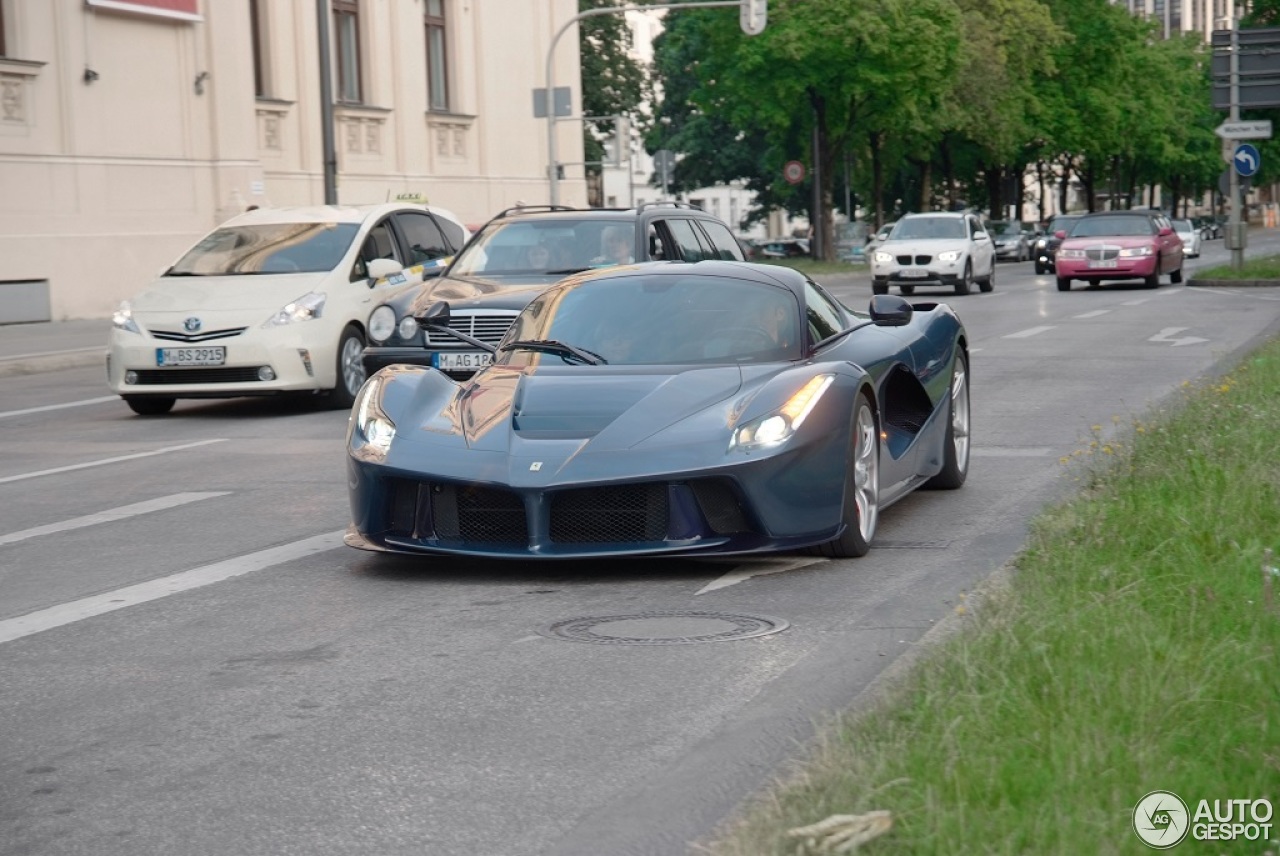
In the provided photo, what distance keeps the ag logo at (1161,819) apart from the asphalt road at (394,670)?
0.91 metres

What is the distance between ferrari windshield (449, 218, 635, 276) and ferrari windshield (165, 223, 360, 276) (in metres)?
1.53

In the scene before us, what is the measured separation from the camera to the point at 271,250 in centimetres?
1661

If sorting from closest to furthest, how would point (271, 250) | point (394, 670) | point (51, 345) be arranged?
point (394, 670)
point (271, 250)
point (51, 345)

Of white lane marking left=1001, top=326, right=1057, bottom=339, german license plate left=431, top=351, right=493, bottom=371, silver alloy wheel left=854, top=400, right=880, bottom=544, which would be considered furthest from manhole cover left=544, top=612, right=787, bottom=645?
white lane marking left=1001, top=326, right=1057, bottom=339

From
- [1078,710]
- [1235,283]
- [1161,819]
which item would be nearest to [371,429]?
[1078,710]

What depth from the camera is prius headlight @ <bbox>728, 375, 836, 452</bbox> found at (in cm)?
727

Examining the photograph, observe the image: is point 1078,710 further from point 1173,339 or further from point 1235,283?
point 1235,283

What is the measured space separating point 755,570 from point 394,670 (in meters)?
2.04

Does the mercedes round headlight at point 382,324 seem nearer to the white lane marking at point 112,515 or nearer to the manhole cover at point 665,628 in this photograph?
the white lane marking at point 112,515

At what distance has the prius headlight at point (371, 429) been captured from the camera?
7613mm

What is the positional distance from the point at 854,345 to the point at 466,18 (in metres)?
36.1

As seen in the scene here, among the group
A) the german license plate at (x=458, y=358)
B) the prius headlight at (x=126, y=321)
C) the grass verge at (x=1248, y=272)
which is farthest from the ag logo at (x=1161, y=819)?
the grass verge at (x=1248, y=272)

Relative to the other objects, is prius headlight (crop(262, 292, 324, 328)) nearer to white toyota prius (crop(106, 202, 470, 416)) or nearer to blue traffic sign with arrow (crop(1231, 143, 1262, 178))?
white toyota prius (crop(106, 202, 470, 416))

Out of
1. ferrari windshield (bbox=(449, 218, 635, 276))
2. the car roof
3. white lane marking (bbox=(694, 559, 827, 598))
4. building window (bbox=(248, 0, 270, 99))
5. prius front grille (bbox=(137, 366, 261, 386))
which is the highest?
building window (bbox=(248, 0, 270, 99))
